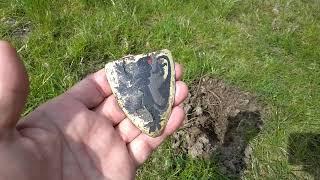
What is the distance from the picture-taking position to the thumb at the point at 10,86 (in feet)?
5.47

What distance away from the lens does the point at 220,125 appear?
2910mm

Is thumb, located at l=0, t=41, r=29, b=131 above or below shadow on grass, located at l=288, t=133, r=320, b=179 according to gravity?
above

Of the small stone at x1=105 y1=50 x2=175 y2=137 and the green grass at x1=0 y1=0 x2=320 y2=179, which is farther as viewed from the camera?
the green grass at x1=0 y1=0 x2=320 y2=179

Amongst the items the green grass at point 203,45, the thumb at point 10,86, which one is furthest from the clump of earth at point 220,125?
the thumb at point 10,86

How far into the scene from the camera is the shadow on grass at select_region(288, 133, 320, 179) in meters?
2.84

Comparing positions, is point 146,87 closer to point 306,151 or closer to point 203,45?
point 203,45

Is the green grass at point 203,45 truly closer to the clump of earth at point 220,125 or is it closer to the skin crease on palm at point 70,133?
the clump of earth at point 220,125

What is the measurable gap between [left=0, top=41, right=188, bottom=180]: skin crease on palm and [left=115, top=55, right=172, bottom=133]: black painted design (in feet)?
0.23

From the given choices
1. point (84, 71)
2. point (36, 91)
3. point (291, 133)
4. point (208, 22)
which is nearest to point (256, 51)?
point (208, 22)

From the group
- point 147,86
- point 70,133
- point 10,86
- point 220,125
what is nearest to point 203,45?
point 220,125

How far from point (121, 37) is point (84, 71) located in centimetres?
37

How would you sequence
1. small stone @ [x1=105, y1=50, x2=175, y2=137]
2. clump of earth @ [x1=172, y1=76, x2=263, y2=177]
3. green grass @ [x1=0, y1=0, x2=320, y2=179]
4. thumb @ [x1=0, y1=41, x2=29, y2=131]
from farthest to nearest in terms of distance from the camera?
green grass @ [x1=0, y1=0, x2=320, y2=179]
clump of earth @ [x1=172, y1=76, x2=263, y2=177]
small stone @ [x1=105, y1=50, x2=175, y2=137]
thumb @ [x1=0, y1=41, x2=29, y2=131]

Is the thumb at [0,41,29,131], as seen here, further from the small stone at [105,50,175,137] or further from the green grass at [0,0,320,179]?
the green grass at [0,0,320,179]

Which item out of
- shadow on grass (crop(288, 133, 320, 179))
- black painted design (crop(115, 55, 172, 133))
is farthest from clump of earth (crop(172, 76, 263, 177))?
black painted design (crop(115, 55, 172, 133))
